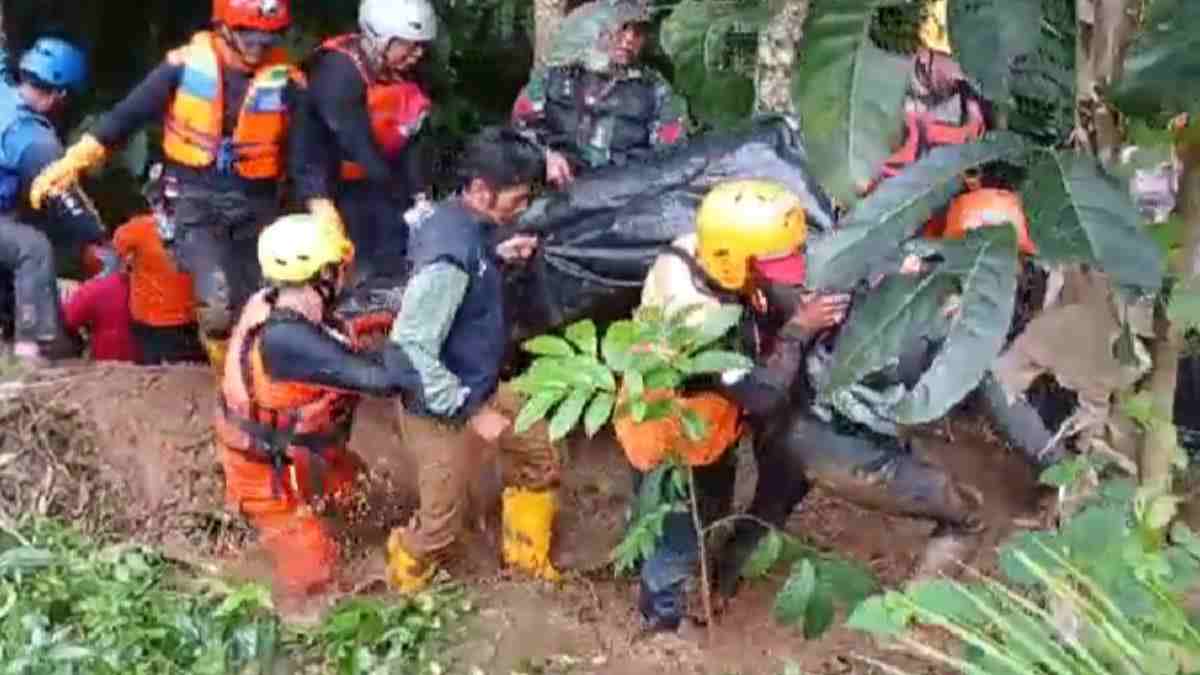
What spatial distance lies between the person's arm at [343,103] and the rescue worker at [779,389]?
85.3 inches

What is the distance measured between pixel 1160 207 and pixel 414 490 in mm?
4210

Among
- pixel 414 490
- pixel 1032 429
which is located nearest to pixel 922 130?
pixel 1032 429

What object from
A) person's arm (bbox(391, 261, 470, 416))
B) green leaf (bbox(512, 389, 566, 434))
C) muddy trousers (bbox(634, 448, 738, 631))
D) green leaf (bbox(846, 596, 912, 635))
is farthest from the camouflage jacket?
green leaf (bbox(846, 596, 912, 635))

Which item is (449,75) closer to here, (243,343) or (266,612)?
(243,343)

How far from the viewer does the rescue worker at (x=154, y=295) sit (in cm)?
888

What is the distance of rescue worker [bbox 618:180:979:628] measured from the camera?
232 inches

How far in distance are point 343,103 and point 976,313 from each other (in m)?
5.44

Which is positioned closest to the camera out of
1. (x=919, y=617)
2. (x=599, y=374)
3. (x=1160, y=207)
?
(x=919, y=617)

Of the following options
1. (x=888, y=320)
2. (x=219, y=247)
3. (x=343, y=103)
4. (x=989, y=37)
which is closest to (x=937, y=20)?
(x=989, y=37)

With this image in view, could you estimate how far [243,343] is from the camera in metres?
6.90

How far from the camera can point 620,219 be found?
7301 mm

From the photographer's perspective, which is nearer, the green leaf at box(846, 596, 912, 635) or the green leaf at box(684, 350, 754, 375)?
the green leaf at box(846, 596, 912, 635)

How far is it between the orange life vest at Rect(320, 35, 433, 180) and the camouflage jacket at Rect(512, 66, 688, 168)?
439mm

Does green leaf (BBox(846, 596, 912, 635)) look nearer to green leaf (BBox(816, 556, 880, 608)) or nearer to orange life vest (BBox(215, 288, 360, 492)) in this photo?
green leaf (BBox(816, 556, 880, 608))
